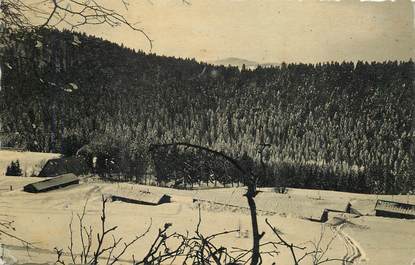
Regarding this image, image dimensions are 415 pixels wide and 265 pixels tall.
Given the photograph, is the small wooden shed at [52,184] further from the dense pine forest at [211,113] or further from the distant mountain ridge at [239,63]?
the distant mountain ridge at [239,63]

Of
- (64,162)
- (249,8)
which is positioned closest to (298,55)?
(249,8)

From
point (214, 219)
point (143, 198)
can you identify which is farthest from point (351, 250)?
point (143, 198)

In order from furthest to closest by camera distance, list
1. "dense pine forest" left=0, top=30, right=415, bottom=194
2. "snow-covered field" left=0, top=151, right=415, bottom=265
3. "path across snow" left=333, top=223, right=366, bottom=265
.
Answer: "dense pine forest" left=0, top=30, right=415, bottom=194, "snow-covered field" left=0, top=151, right=415, bottom=265, "path across snow" left=333, top=223, right=366, bottom=265

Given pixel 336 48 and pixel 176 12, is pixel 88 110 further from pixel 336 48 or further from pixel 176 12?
pixel 336 48

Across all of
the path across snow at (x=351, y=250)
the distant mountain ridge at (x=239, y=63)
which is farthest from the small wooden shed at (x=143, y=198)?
the path across snow at (x=351, y=250)

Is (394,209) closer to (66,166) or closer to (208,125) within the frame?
(208,125)

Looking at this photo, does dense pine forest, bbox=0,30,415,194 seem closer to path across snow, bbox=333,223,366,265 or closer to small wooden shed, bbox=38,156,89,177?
small wooden shed, bbox=38,156,89,177

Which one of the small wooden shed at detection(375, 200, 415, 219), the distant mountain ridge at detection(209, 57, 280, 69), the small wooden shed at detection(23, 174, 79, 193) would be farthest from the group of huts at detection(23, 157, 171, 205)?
the small wooden shed at detection(375, 200, 415, 219)
